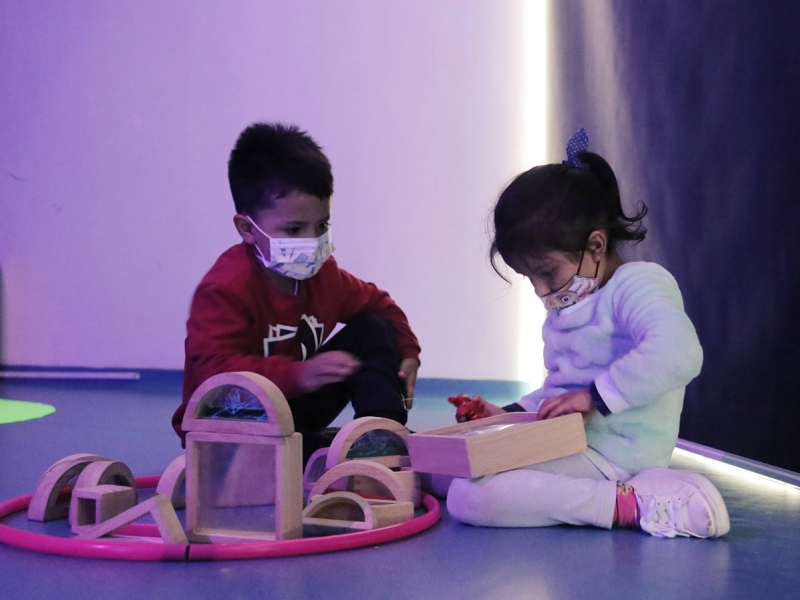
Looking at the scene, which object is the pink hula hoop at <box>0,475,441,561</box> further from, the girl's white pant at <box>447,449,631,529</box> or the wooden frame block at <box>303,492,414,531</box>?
the girl's white pant at <box>447,449,631,529</box>

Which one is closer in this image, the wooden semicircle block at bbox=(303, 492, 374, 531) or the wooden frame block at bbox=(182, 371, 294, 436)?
the wooden frame block at bbox=(182, 371, 294, 436)

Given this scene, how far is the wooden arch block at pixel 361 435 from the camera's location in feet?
4.21

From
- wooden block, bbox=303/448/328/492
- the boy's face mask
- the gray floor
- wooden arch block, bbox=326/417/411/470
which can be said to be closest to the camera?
the gray floor

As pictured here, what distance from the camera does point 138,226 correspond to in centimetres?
353

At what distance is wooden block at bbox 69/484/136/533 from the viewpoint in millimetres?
1128

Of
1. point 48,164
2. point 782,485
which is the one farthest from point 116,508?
point 48,164

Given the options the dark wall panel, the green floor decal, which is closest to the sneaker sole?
the dark wall panel

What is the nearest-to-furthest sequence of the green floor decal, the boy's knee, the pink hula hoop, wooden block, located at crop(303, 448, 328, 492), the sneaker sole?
the pink hula hoop
the sneaker sole
wooden block, located at crop(303, 448, 328, 492)
the boy's knee
the green floor decal

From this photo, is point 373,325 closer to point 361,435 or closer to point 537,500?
point 361,435

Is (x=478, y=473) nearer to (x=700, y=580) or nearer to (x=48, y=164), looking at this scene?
(x=700, y=580)

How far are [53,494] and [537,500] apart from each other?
2.17 ft

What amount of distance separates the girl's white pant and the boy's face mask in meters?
0.55

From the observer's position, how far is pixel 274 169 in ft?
5.28

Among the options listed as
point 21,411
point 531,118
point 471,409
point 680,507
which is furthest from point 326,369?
point 531,118
